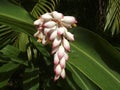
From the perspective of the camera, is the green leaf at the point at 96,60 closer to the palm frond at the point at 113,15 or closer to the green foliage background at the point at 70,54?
the green foliage background at the point at 70,54

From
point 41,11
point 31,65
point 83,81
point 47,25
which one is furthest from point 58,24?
point 41,11

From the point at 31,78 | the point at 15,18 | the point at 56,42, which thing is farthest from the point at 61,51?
the point at 31,78

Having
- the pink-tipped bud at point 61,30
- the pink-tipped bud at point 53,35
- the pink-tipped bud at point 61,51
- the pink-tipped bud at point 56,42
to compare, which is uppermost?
the pink-tipped bud at point 61,30

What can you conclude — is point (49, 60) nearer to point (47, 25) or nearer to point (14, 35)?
point (14, 35)

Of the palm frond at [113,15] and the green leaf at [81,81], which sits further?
the palm frond at [113,15]

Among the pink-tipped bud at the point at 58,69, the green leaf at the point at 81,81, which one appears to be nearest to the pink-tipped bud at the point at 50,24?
the pink-tipped bud at the point at 58,69

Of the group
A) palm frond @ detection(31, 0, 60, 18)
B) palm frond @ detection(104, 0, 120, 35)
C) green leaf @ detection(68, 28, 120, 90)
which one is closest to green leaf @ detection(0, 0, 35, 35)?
green leaf @ detection(68, 28, 120, 90)
